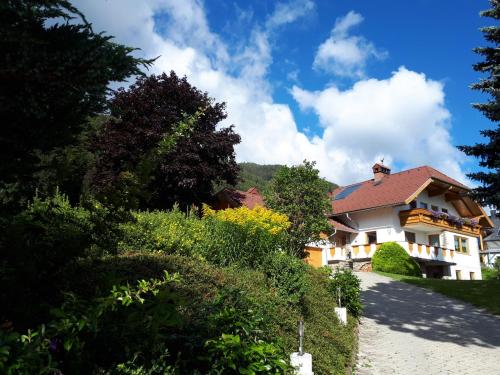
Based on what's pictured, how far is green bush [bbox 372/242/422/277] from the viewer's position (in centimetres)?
2873

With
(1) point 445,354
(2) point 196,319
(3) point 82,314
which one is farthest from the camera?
(1) point 445,354

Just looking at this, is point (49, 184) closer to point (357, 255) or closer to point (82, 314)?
point (82, 314)

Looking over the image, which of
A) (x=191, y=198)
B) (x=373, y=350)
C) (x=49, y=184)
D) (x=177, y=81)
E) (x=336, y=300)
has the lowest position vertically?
(x=373, y=350)

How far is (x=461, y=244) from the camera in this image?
122ft

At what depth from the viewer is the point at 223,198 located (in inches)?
997

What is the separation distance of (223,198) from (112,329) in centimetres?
2201

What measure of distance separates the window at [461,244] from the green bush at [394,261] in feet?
30.3

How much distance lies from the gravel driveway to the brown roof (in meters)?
16.5

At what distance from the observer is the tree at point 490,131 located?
17312 millimetres

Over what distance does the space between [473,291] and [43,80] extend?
1901 centimetres

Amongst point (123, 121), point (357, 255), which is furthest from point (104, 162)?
point (357, 255)

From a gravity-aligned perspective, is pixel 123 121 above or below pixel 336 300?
above

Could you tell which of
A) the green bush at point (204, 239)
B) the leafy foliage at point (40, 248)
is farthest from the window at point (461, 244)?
the leafy foliage at point (40, 248)

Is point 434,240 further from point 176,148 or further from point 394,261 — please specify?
point 176,148
